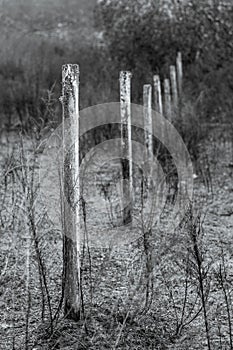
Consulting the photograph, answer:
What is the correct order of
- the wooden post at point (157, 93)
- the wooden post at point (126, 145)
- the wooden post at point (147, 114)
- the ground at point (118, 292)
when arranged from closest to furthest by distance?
the ground at point (118, 292) → the wooden post at point (126, 145) → the wooden post at point (147, 114) → the wooden post at point (157, 93)

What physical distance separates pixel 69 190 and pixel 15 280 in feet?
3.35

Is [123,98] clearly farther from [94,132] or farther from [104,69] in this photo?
[104,69]

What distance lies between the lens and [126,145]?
5.14m

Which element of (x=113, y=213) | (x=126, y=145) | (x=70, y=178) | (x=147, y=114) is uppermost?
(x=147, y=114)

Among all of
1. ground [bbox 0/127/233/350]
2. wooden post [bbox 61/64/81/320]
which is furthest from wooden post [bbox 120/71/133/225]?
wooden post [bbox 61/64/81/320]

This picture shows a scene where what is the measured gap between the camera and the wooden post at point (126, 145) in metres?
5.14

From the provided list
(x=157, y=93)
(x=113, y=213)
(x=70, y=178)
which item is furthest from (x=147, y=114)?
(x=70, y=178)

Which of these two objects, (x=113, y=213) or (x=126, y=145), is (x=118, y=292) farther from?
(x=113, y=213)

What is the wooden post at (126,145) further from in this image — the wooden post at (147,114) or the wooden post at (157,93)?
the wooden post at (157,93)

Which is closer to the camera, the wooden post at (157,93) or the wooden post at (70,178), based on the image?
the wooden post at (70,178)

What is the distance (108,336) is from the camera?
3.15 meters

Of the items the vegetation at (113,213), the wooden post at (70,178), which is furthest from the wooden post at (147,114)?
the wooden post at (70,178)

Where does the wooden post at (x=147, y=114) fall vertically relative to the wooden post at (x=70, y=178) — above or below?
above

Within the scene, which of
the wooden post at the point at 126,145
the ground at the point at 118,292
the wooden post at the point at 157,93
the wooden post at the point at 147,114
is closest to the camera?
the ground at the point at 118,292
